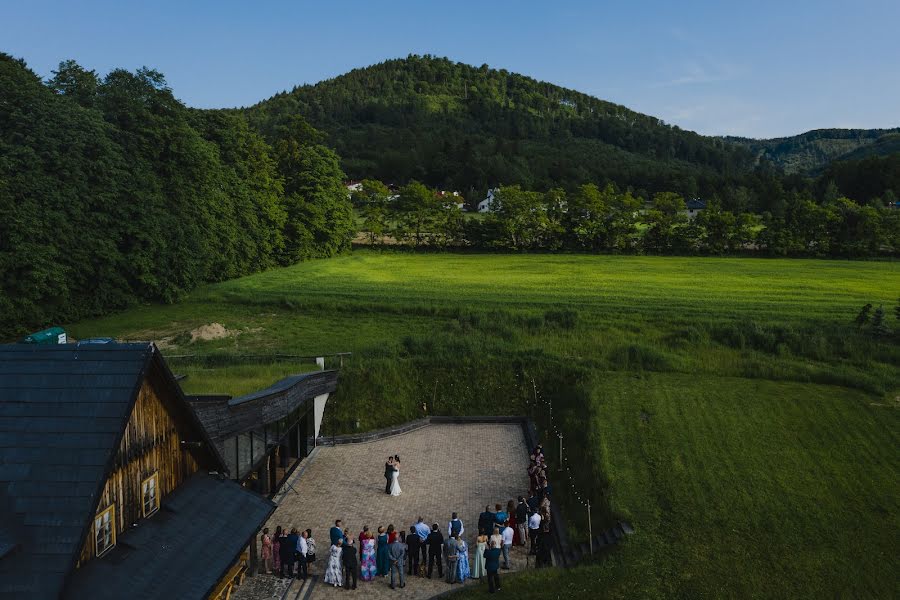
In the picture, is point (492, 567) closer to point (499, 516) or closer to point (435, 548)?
point (435, 548)

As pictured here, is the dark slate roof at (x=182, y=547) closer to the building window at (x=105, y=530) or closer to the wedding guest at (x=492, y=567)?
the building window at (x=105, y=530)

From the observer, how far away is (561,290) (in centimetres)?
4478

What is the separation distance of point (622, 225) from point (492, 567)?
56.3 metres

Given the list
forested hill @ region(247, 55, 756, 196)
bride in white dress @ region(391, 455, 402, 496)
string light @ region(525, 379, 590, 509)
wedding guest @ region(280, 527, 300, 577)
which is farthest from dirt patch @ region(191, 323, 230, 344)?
forested hill @ region(247, 55, 756, 196)

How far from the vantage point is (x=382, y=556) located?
14.1m

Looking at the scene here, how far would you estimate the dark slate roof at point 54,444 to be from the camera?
24.7ft

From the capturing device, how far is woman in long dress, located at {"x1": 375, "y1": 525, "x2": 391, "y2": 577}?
14.0 metres

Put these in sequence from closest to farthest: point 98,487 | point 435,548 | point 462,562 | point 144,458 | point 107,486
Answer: point 98,487, point 107,486, point 144,458, point 462,562, point 435,548

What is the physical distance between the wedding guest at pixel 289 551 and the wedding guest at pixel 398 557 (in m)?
2.09

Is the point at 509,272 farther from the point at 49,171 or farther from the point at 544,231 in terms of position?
the point at 49,171

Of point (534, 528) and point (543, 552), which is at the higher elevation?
point (534, 528)

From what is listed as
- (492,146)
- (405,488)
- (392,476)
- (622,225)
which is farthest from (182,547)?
(492,146)

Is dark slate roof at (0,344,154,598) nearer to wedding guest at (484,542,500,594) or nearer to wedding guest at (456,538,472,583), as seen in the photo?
wedding guest at (484,542,500,594)

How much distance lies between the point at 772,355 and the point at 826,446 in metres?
9.66
